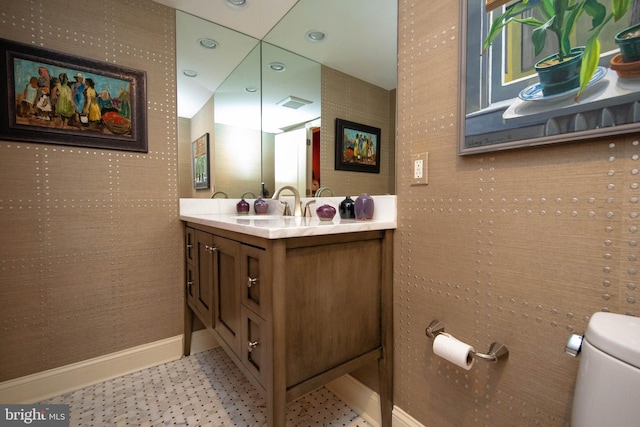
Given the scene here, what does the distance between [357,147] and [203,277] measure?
1190 millimetres

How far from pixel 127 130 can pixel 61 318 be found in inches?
47.3

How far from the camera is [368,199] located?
4.43 ft

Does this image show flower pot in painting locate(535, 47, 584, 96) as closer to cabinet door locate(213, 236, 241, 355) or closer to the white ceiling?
the white ceiling

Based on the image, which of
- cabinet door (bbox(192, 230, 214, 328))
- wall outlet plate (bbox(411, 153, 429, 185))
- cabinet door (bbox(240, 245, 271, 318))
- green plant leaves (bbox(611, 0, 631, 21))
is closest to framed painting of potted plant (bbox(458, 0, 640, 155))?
green plant leaves (bbox(611, 0, 631, 21))

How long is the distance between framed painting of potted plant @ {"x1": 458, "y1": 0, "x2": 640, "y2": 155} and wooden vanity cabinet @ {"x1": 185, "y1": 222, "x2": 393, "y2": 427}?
0.62 metres

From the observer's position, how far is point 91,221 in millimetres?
1680

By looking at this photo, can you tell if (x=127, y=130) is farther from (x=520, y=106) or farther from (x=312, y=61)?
(x=520, y=106)

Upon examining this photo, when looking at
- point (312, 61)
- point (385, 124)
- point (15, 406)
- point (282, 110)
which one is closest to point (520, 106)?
point (385, 124)

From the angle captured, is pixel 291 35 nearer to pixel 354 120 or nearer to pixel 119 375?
pixel 354 120

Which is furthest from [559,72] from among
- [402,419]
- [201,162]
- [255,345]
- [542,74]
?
[201,162]

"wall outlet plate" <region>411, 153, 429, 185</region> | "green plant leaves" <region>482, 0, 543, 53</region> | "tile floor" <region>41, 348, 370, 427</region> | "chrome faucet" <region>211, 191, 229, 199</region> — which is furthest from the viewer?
"chrome faucet" <region>211, 191, 229, 199</region>

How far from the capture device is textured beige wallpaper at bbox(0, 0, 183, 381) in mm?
1493

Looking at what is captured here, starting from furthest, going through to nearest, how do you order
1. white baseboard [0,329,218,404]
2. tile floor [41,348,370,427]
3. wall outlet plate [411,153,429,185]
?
white baseboard [0,329,218,404] < tile floor [41,348,370,427] < wall outlet plate [411,153,429,185]

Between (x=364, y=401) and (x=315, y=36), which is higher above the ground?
(x=315, y=36)
